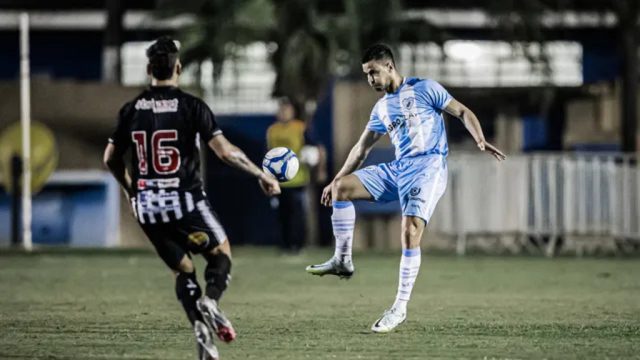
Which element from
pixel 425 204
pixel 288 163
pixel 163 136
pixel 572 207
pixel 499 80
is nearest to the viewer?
pixel 163 136

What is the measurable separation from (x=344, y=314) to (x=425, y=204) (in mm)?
1730

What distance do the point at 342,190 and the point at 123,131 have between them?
2925 millimetres

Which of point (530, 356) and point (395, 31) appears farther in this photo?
point (395, 31)

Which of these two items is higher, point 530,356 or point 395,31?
point 395,31

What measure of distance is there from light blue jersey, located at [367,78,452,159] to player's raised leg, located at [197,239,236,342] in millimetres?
2666

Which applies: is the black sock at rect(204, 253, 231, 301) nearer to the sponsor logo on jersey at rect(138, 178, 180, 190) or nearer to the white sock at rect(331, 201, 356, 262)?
the sponsor logo on jersey at rect(138, 178, 180, 190)

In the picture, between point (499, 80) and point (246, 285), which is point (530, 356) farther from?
point (499, 80)

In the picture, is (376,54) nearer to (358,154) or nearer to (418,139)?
(418,139)

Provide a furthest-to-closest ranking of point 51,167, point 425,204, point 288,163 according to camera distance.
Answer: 1. point 51,167
2. point 425,204
3. point 288,163

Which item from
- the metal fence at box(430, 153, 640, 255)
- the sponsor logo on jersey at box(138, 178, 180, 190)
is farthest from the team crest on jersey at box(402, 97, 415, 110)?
the metal fence at box(430, 153, 640, 255)

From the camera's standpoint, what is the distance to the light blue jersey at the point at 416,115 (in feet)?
37.0

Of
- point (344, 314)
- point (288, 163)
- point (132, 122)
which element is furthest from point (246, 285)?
point (132, 122)

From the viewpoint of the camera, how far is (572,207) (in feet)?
78.5

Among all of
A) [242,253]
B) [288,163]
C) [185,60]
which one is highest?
[185,60]
